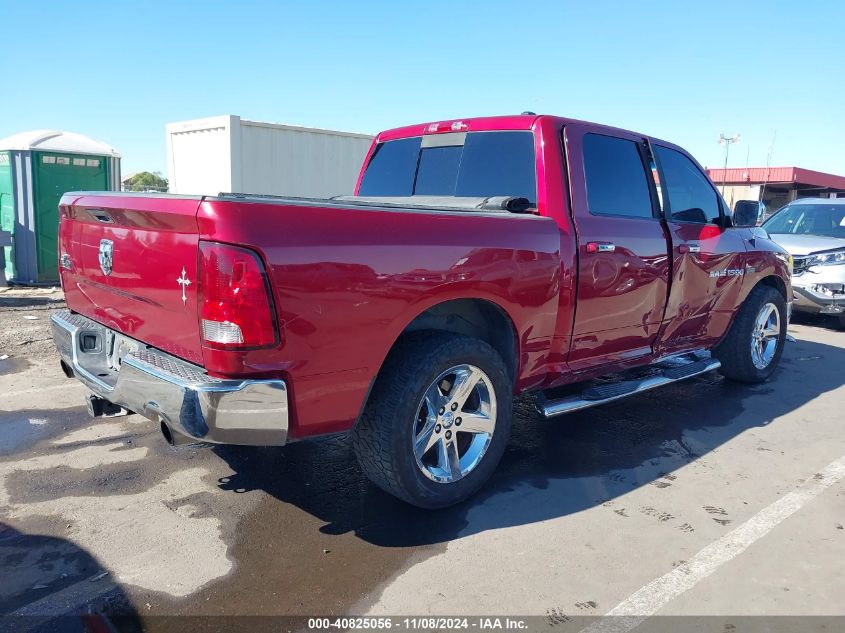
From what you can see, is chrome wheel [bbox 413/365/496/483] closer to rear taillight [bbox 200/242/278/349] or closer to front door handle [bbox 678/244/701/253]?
rear taillight [bbox 200/242/278/349]

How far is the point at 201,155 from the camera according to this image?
10914 mm

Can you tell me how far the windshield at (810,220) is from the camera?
9484mm

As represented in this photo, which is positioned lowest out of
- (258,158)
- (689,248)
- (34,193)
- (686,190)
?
(689,248)

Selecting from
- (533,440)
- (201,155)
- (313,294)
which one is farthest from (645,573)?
(201,155)

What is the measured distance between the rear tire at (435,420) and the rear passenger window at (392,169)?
1.79 metres

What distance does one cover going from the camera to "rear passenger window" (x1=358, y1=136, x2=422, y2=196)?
4840 mm

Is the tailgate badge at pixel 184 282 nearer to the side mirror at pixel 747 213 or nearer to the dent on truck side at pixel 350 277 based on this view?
the dent on truck side at pixel 350 277

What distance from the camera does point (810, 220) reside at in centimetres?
984

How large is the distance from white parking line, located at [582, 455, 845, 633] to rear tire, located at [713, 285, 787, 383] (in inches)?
70.3

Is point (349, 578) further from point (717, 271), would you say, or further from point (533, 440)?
point (717, 271)

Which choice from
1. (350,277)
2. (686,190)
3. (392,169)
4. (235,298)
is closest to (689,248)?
(686,190)

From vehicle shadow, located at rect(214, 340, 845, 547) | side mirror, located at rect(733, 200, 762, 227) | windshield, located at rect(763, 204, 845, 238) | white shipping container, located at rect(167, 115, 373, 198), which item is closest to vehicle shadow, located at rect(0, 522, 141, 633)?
vehicle shadow, located at rect(214, 340, 845, 547)

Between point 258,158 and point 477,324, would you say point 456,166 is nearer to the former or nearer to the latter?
point 477,324

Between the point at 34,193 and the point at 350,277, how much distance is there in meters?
9.75
